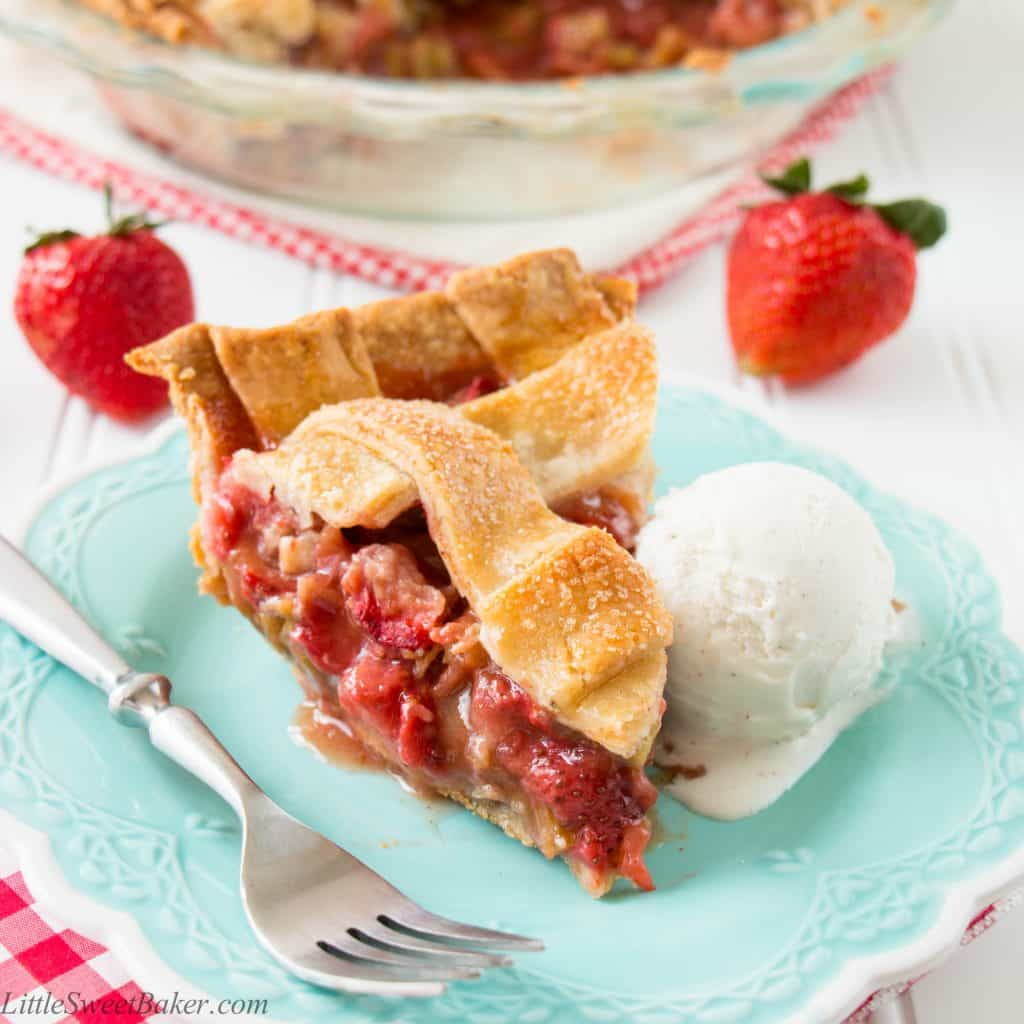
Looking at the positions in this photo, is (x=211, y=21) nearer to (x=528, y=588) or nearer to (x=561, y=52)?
(x=561, y=52)

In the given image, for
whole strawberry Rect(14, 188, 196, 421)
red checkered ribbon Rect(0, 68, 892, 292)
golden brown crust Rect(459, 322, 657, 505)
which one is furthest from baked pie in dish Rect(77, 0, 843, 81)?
golden brown crust Rect(459, 322, 657, 505)

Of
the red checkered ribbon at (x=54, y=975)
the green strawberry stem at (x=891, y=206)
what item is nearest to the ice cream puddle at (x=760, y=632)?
the red checkered ribbon at (x=54, y=975)

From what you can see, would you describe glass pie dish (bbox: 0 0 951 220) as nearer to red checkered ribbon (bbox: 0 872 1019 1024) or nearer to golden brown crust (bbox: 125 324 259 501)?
golden brown crust (bbox: 125 324 259 501)

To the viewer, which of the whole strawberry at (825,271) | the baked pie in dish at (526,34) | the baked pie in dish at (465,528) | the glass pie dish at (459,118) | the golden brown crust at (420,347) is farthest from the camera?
the baked pie in dish at (526,34)

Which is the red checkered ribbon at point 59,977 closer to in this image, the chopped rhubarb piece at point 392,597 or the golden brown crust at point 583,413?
the chopped rhubarb piece at point 392,597

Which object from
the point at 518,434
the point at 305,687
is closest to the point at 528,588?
the point at 518,434

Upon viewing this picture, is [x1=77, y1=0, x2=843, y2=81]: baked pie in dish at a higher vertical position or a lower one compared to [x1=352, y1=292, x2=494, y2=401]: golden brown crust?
lower

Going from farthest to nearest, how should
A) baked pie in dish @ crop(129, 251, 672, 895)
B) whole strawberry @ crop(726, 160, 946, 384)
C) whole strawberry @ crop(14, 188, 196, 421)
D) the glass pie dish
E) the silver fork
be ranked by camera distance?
the glass pie dish → whole strawberry @ crop(726, 160, 946, 384) → whole strawberry @ crop(14, 188, 196, 421) → baked pie in dish @ crop(129, 251, 672, 895) → the silver fork

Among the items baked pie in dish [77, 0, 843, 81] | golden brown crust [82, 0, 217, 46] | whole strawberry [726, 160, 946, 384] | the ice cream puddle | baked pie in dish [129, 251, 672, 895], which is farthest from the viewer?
baked pie in dish [77, 0, 843, 81]
